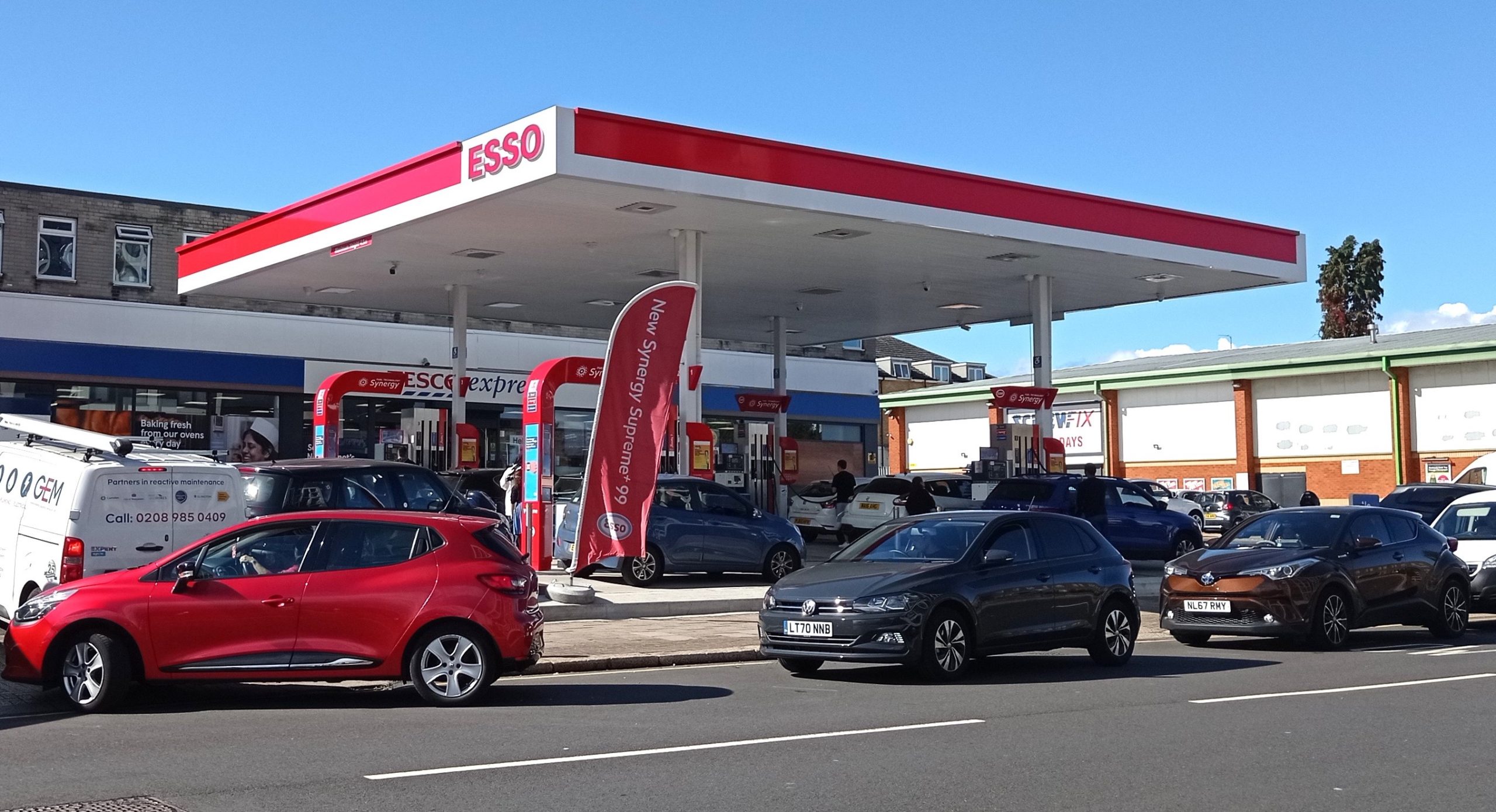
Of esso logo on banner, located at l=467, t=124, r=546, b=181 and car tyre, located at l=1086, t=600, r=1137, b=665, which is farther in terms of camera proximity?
esso logo on banner, located at l=467, t=124, r=546, b=181

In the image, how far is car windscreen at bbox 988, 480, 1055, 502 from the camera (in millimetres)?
24562

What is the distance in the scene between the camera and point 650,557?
65.0 ft

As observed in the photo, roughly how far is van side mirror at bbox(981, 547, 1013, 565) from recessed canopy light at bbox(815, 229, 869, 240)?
11255mm

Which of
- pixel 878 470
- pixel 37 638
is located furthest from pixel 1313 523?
pixel 878 470

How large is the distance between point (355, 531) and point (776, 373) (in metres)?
25.2

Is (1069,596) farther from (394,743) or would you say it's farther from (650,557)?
(650,557)

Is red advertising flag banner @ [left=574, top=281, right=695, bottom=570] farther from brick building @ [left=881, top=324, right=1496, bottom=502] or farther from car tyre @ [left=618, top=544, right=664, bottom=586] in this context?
brick building @ [left=881, top=324, right=1496, bottom=502]

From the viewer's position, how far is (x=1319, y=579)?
15023 mm

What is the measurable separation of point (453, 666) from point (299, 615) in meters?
1.14

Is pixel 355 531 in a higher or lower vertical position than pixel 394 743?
higher

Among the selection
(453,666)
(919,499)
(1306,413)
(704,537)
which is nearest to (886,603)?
(453,666)

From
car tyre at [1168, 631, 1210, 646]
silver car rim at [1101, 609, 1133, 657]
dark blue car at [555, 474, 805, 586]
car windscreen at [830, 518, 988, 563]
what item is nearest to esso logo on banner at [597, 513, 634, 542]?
dark blue car at [555, 474, 805, 586]

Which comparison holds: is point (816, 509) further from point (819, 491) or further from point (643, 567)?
point (643, 567)

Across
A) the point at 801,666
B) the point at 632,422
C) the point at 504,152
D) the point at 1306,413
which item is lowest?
the point at 801,666
